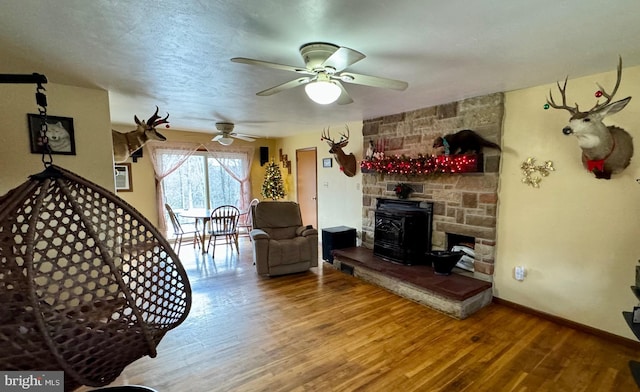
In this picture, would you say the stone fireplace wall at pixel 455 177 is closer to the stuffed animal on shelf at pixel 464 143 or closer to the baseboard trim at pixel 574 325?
the stuffed animal on shelf at pixel 464 143

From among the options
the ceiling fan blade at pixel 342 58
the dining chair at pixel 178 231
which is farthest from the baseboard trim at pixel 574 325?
the dining chair at pixel 178 231

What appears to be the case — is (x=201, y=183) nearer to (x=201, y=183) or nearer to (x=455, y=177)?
(x=201, y=183)

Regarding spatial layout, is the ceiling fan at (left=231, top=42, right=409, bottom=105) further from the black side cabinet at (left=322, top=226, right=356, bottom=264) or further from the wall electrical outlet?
the black side cabinet at (left=322, top=226, right=356, bottom=264)

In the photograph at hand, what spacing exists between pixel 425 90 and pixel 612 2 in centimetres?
162

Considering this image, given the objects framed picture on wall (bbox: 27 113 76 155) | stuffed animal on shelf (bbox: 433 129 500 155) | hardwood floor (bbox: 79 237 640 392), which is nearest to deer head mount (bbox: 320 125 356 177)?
stuffed animal on shelf (bbox: 433 129 500 155)

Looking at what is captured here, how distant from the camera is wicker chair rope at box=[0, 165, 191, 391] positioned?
2.36 ft

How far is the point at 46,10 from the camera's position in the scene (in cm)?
150

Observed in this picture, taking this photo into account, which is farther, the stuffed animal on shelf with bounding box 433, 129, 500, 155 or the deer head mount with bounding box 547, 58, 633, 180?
the stuffed animal on shelf with bounding box 433, 129, 500, 155

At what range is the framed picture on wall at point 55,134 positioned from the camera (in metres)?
2.66

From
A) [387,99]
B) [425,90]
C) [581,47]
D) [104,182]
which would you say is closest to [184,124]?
[104,182]

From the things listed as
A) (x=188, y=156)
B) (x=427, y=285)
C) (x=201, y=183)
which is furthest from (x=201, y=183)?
(x=427, y=285)

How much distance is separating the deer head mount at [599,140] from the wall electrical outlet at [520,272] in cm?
113

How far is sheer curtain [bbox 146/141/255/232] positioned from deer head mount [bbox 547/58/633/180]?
5715mm

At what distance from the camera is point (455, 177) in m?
3.55
